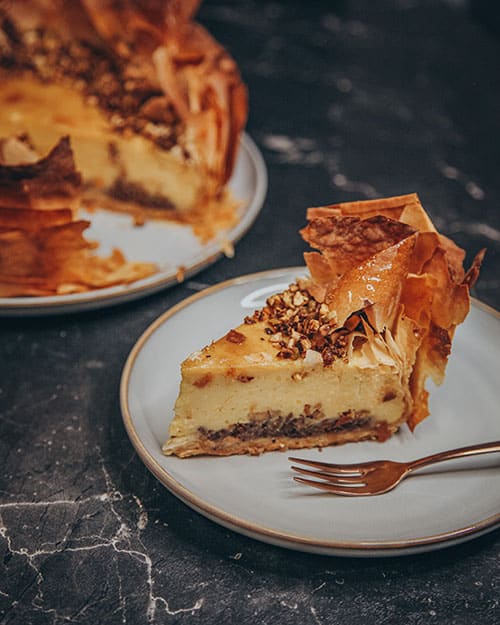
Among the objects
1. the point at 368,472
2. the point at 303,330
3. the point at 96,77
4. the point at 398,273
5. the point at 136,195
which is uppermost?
the point at 398,273

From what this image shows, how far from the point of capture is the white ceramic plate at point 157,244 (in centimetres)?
215

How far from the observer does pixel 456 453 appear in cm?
168

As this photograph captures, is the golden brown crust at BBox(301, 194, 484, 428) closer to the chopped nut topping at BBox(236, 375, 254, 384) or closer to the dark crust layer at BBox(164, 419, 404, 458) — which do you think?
the dark crust layer at BBox(164, 419, 404, 458)

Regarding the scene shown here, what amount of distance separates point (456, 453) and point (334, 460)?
259 mm

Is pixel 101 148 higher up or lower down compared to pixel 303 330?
lower down

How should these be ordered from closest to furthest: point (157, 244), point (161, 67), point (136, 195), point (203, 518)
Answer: point (203, 518)
point (157, 244)
point (161, 67)
point (136, 195)

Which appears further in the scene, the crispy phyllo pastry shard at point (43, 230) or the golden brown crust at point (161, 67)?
the golden brown crust at point (161, 67)

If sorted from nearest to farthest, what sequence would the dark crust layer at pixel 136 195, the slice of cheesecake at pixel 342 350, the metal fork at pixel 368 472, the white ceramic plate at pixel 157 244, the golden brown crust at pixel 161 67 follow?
the metal fork at pixel 368 472 → the slice of cheesecake at pixel 342 350 → the white ceramic plate at pixel 157 244 → the golden brown crust at pixel 161 67 → the dark crust layer at pixel 136 195

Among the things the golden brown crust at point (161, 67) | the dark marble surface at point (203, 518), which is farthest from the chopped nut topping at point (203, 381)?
the golden brown crust at point (161, 67)

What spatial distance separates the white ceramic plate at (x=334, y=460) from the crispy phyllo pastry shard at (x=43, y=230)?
1.27 ft

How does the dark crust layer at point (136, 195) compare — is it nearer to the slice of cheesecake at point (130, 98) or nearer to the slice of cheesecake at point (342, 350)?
the slice of cheesecake at point (130, 98)

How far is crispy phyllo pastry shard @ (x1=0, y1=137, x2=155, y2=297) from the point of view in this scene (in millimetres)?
2199

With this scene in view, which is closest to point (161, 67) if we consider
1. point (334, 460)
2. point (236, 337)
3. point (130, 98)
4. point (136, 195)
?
point (130, 98)

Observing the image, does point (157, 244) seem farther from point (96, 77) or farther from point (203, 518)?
point (203, 518)
